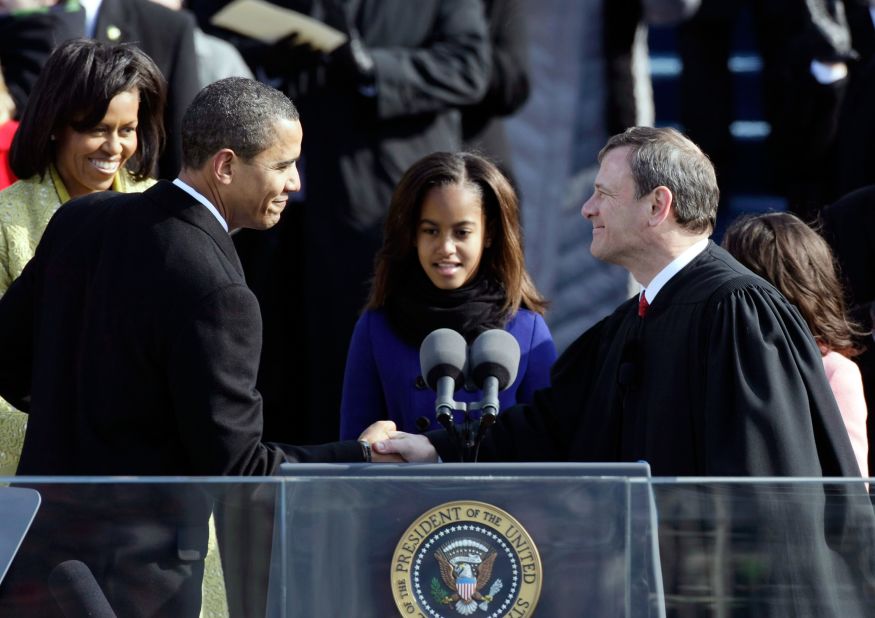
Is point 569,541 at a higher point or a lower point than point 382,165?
lower

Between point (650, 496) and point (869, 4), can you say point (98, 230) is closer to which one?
point (650, 496)

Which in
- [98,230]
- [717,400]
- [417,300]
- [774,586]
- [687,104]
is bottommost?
[774,586]

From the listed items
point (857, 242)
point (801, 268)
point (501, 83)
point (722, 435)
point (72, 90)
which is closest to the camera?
point (722, 435)

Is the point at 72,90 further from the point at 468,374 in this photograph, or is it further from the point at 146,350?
the point at 468,374

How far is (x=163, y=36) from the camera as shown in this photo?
19.3ft

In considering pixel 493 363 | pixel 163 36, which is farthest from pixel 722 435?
pixel 163 36

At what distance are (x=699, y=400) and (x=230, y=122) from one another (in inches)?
52.4

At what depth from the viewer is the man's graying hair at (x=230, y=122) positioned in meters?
3.96

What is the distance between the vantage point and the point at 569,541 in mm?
3240

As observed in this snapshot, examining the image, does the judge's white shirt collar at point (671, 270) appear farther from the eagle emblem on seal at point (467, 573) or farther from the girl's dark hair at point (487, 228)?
the eagle emblem on seal at point (467, 573)

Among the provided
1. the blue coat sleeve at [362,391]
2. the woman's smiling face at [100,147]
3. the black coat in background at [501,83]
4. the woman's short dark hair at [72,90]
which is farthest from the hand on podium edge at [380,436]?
the black coat in background at [501,83]

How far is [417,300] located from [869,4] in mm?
3312

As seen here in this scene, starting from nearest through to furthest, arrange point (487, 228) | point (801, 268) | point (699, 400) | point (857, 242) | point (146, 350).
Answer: point (146, 350)
point (699, 400)
point (801, 268)
point (487, 228)
point (857, 242)

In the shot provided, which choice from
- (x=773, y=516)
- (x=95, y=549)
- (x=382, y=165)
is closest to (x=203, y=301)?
(x=95, y=549)
